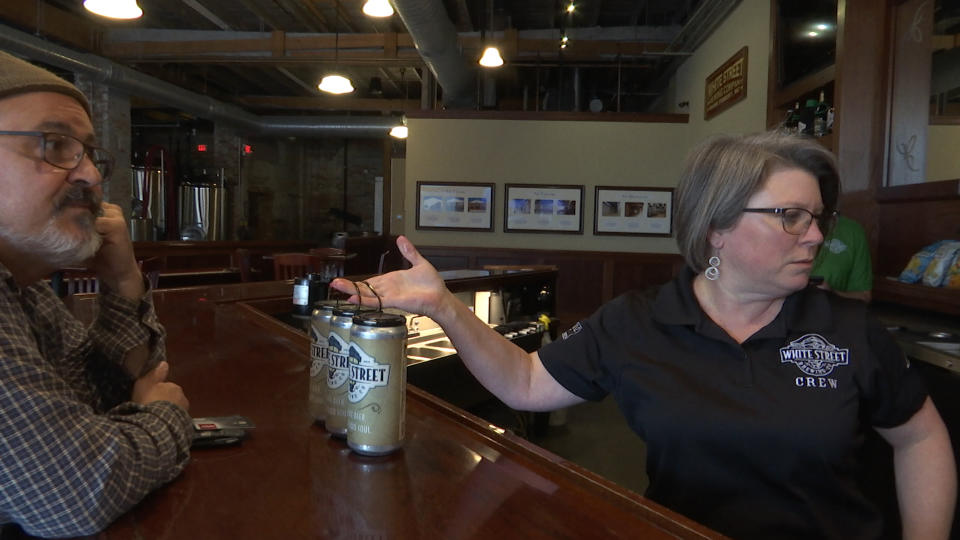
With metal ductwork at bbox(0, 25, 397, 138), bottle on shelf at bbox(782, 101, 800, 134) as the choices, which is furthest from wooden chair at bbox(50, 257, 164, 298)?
bottle on shelf at bbox(782, 101, 800, 134)

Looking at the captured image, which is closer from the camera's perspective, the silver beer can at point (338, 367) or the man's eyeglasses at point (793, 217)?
the silver beer can at point (338, 367)

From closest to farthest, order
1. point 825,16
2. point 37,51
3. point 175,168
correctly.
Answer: point 825,16, point 37,51, point 175,168

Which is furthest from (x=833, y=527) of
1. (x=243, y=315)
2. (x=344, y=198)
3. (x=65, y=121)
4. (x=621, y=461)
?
(x=344, y=198)

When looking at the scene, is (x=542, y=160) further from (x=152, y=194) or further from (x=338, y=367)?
(x=338, y=367)

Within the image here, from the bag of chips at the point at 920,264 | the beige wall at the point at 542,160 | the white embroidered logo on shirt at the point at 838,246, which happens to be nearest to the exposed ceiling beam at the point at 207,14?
the beige wall at the point at 542,160

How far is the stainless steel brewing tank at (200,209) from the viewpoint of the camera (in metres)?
10.9

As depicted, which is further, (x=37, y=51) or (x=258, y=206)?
(x=258, y=206)

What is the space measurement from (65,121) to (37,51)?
7219mm

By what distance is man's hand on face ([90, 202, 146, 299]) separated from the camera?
129cm

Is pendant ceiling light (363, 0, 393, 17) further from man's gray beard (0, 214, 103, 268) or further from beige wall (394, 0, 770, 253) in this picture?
man's gray beard (0, 214, 103, 268)

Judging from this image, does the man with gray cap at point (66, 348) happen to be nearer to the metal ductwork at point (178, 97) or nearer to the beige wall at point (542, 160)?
the metal ductwork at point (178, 97)

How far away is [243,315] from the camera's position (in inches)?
92.3

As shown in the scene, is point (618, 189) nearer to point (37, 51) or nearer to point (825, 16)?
point (825, 16)

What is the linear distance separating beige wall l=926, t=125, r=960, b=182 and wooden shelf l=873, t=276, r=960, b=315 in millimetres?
953
